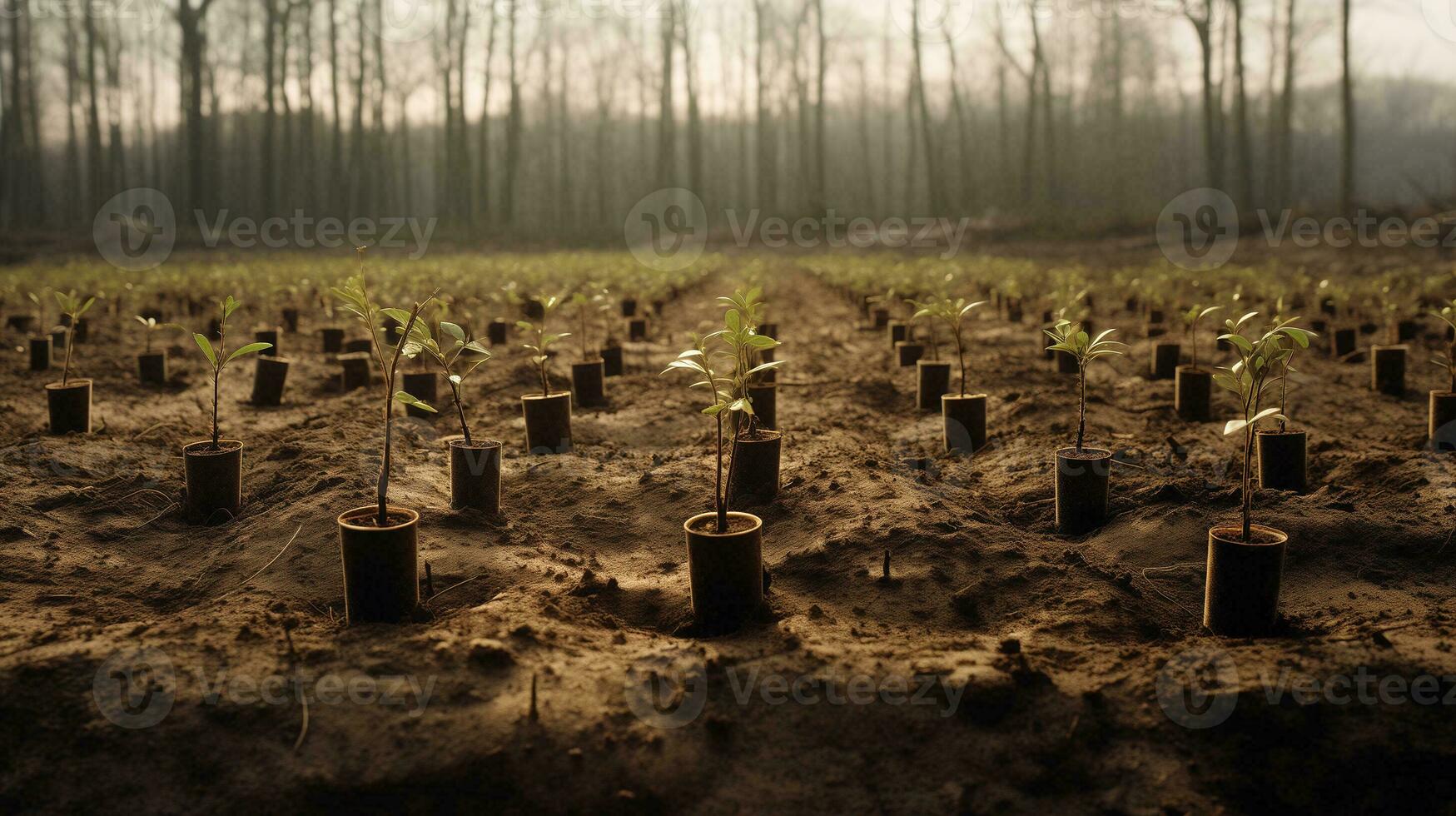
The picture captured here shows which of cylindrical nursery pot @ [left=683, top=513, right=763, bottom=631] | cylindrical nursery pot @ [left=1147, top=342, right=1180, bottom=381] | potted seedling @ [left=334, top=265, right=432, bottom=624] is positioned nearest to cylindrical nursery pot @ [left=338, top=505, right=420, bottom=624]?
potted seedling @ [left=334, top=265, right=432, bottom=624]

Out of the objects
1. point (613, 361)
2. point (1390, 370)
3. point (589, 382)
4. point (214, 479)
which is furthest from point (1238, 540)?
point (613, 361)

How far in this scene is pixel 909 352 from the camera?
798 cm

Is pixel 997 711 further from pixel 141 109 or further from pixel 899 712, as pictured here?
pixel 141 109

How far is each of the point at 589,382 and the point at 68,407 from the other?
3169mm

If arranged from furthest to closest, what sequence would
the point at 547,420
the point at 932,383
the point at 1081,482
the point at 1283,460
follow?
the point at 932,383
the point at 547,420
the point at 1283,460
the point at 1081,482

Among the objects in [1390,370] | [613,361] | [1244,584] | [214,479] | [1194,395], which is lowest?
[1244,584]

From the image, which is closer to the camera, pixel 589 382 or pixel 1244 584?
pixel 1244 584

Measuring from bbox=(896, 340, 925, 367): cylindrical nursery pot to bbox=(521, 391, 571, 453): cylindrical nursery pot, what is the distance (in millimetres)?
3769

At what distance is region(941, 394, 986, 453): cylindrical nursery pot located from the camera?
5148 mm

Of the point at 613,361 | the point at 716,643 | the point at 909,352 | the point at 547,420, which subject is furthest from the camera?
the point at 909,352

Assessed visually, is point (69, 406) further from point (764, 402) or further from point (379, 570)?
point (764, 402)

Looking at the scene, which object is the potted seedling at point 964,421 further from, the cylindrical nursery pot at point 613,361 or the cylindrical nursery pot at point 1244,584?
the cylindrical nursery pot at point 613,361

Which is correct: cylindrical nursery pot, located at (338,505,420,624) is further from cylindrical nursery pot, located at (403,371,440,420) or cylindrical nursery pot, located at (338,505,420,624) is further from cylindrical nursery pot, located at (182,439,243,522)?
cylindrical nursery pot, located at (403,371,440,420)

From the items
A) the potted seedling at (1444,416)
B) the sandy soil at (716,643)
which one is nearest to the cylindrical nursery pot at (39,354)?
the sandy soil at (716,643)
